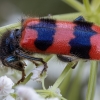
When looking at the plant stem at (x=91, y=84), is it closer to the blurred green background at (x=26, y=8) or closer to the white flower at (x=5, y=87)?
the white flower at (x=5, y=87)

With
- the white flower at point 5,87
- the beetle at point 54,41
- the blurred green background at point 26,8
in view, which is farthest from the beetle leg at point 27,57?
the blurred green background at point 26,8

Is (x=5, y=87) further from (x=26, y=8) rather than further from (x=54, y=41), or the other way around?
(x=26, y=8)

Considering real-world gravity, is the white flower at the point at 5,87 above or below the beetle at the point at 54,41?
below

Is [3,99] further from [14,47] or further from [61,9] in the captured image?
[61,9]

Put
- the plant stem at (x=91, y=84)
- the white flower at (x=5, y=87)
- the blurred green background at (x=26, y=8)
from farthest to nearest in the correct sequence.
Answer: the blurred green background at (x=26, y=8)
the plant stem at (x=91, y=84)
the white flower at (x=5, y=87)

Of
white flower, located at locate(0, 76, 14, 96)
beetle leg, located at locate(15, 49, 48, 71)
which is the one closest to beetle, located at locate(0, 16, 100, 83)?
beetle leg, located at locate(15, 49, 48, 71)

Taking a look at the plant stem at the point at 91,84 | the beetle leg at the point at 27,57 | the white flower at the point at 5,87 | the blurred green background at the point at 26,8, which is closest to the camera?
the white flower at the point at 5,87

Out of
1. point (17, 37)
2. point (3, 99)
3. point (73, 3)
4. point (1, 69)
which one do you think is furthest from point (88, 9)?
point (3, 99)

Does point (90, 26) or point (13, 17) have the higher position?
point (13, 17)

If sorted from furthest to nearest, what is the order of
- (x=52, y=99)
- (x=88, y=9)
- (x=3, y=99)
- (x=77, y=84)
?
(x=77, y=84) → (x=88, y=9) → (x=3, y=99) → (x=52, y=99)

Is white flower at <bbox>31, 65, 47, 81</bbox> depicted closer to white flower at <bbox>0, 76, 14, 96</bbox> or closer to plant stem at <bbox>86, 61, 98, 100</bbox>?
white flower at <bbox>0, 76, 14, 96</bbox>
